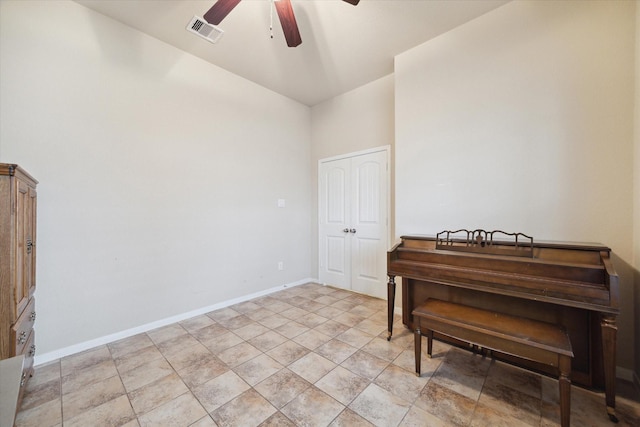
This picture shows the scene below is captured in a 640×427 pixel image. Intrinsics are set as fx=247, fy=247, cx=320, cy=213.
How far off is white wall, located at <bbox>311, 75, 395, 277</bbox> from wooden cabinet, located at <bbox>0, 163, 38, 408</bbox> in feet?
10.8

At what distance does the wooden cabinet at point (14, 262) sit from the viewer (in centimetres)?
144

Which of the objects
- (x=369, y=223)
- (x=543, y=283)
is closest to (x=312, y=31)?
(x=369, y=223)

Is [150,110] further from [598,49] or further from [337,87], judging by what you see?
[598,49]

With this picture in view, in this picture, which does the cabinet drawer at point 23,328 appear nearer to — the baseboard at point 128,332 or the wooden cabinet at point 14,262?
the wooden cabinet at point 14,262

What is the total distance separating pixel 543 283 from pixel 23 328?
3456mm

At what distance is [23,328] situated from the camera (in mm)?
1630

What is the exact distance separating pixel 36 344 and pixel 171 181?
1766mm

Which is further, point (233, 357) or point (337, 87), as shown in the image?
point (337, 87)

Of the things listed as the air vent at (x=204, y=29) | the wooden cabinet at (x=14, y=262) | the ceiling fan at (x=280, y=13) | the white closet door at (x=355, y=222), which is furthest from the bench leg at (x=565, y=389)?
the air vent at (x=204, y=29)

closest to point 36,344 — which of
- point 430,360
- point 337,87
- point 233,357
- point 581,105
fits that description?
point 233,357

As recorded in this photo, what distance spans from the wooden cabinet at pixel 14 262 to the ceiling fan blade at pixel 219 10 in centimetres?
165

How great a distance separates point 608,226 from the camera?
6.10 ft

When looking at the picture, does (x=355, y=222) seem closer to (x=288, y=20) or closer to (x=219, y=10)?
(x=288, y=20)

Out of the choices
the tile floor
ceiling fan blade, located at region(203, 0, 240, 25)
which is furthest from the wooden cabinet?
ceiling fan blade, located at region(203, 0, 240, 25)
